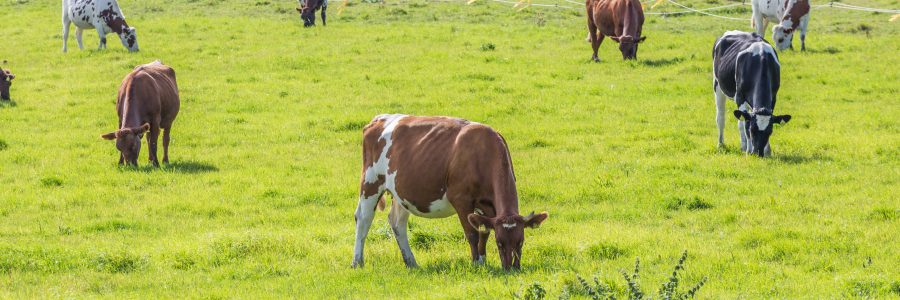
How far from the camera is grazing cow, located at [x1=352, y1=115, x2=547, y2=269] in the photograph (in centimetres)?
1037

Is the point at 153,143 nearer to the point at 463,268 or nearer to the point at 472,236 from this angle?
the point at 463,268

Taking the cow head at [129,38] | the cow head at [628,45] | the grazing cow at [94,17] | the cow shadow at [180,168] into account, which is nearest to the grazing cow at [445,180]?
the cow shadow at [180,168]

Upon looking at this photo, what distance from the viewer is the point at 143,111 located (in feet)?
61.1

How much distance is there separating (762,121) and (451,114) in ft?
23.8

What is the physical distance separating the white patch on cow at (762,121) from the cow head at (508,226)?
8.34m

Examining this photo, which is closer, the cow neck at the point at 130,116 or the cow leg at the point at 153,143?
the cow neck at the point at 130,116

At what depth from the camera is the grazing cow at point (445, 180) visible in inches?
408

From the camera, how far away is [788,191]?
1532 centimetres

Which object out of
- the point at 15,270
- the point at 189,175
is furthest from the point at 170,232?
the point at 189,175

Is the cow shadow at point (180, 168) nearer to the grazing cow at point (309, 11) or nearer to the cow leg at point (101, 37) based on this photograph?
the cow leg at point (101, 37)

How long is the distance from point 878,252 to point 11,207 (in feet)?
38.0

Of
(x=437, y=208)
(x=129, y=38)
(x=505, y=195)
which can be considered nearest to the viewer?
(x=505, y=195)

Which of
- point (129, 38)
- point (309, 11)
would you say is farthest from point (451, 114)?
point (309, 11)

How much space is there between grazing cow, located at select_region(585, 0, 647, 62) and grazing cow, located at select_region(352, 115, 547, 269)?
18434 mm
